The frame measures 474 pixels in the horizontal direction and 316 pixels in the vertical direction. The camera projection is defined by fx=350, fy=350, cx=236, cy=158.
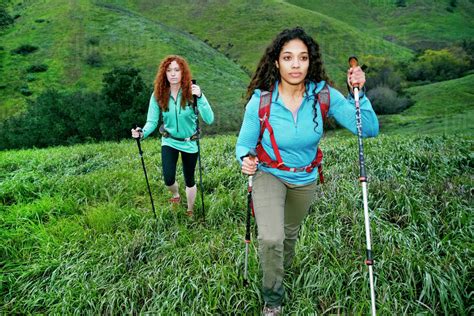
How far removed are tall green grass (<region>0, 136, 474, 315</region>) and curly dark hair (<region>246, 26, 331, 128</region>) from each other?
2.24m

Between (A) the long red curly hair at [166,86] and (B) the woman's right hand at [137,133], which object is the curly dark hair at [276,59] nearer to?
(A) the long red curly hair at [166,86]

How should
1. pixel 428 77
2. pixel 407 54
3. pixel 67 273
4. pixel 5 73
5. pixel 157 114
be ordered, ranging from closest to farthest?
1. pixel 67 273
2. pixel 157 114
3. pixel 5 73
4. pixel 428 77
5. pixel 407 54

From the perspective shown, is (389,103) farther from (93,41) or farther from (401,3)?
(401,3)

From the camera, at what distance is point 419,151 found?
28.9 ft

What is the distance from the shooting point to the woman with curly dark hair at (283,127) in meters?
3.28

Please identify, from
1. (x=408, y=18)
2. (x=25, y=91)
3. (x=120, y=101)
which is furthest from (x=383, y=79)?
(x=408, y=18)

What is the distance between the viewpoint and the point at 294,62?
332 centimetres

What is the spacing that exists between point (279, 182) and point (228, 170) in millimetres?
5092

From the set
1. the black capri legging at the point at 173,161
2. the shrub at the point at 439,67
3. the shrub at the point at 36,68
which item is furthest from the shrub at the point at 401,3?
the black capri legging at the point at 173,161

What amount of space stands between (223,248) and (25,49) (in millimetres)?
70858

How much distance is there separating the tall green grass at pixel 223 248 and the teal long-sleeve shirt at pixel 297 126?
1589mm

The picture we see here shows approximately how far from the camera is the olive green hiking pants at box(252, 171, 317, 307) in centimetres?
322

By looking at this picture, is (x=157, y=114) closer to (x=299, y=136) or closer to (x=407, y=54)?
(x=299, y=136)

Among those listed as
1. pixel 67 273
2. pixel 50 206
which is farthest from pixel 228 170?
pixel 67 273
